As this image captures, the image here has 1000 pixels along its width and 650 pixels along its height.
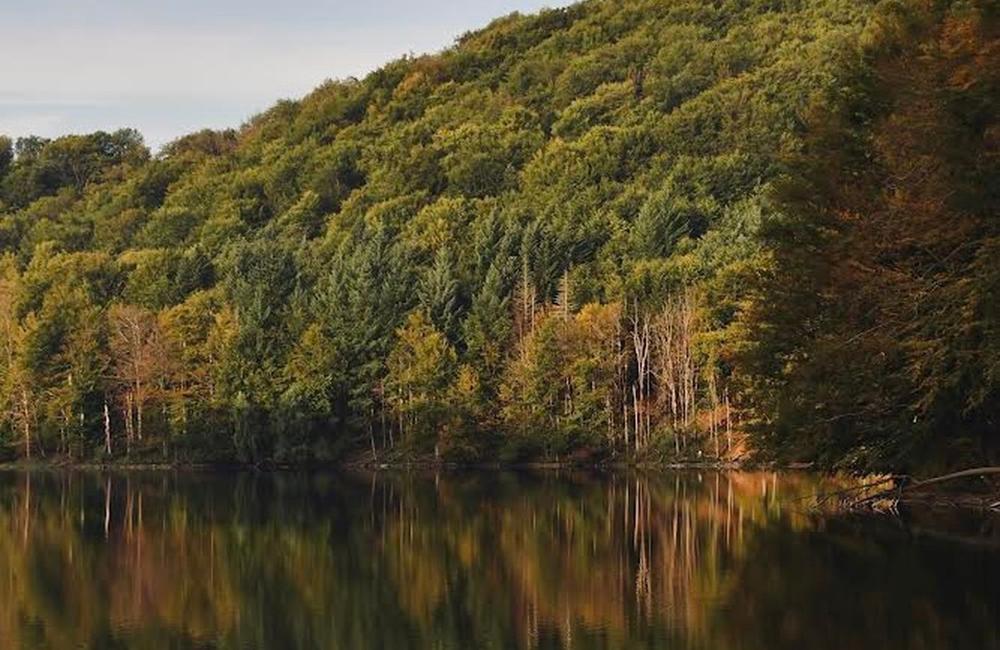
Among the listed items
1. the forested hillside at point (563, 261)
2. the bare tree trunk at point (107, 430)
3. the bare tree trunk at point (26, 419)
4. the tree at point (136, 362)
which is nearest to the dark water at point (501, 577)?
the forested hillside at point (563, 261)

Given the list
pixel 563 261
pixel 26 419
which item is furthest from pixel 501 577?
pixel 26 419

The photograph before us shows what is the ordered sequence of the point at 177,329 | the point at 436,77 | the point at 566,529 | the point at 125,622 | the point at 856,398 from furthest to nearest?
the point at 436,77, the point at 177,329, the point at 566,529, the point at 856,398, the point at 125,622

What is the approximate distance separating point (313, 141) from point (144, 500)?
121397 mm

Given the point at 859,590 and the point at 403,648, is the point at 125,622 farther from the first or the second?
the point at 859,590

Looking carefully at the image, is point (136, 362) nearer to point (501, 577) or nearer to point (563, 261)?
point (563, 261)

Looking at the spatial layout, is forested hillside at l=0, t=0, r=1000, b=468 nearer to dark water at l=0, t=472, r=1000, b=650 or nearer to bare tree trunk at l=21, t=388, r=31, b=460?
bare tree trunk at l=21, t=388, r=31, b=460

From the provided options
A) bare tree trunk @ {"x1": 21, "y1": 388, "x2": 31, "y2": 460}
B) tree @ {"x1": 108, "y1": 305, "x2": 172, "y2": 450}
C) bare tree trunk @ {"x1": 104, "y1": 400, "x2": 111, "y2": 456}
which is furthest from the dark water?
bare tree trunk @ {"x1": 21, "y1": 388, "x2": 31, "y2": 460}

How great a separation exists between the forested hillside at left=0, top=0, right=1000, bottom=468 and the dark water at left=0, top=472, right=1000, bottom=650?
4149 mm

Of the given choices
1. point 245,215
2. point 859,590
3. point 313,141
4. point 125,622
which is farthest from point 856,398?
point 313,141

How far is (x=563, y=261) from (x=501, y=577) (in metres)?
70.4

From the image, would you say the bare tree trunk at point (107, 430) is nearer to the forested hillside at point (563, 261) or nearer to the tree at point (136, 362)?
the forested hillside at point (563, 261)

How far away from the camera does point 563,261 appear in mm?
101312

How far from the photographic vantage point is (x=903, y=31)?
38.6m

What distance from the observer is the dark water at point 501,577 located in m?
23.9
